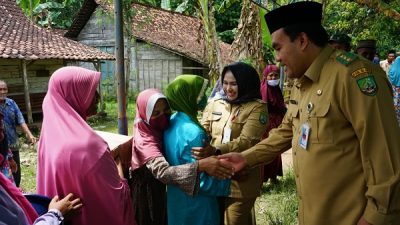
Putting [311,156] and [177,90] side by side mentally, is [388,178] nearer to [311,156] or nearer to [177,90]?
[311,156]

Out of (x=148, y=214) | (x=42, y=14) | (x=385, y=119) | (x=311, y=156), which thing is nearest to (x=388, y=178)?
(x=385, y=119)

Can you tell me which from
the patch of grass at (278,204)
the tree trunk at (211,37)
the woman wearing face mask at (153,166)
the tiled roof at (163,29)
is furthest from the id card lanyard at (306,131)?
the tiled roof at (163,29)

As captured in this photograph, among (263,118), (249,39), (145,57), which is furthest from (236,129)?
(145,57)

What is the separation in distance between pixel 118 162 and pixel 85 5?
16361 millimetres

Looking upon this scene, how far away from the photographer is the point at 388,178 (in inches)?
61.9

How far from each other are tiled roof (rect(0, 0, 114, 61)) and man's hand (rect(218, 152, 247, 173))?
9.52 metres

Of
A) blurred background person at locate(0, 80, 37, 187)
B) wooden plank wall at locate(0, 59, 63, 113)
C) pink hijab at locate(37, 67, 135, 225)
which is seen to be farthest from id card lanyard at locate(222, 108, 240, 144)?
wooden plank wall at locate(0, 59, 63, 113)

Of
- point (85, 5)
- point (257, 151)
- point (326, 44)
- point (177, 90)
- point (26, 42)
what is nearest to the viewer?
point (326, 44)

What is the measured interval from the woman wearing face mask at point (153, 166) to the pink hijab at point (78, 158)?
0.26 m

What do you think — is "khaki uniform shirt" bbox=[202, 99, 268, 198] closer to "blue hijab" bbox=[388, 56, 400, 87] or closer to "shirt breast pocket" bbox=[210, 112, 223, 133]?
"shirt breast pocket" bbox=[210, 112, 223, 133]

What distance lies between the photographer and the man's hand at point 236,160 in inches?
94.0

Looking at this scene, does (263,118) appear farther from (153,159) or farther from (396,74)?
(396,74)

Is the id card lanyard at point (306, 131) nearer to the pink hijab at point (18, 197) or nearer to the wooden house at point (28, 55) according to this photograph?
the pink hijab at point (18, 197)

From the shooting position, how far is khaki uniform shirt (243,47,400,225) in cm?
158
